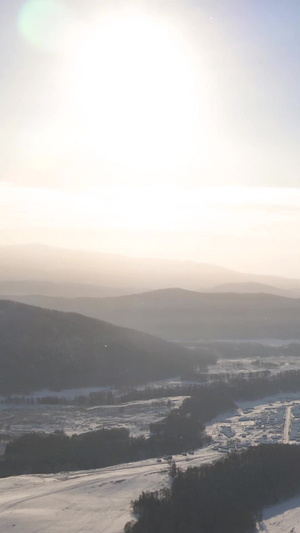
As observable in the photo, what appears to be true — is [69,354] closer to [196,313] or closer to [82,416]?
[82,416]

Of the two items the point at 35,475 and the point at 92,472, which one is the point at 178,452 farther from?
the point at 35,475

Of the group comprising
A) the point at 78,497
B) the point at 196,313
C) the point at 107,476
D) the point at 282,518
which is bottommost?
the point at 282,518

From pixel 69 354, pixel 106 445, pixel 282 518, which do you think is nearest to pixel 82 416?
pixel 106 445

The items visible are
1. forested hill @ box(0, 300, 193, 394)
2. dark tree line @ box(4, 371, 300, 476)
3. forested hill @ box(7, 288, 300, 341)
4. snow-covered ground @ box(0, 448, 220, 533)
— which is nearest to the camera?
snow-covered ground @ box(0, 448, 220, 533)

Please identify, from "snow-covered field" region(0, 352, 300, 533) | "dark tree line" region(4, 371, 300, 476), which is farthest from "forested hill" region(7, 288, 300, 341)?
"dark tree line" region(4, 371, 300, 476)

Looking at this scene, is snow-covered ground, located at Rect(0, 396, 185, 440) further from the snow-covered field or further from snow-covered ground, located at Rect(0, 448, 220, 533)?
snow-covered ground, located at Rect(0, 448, 220, 533)

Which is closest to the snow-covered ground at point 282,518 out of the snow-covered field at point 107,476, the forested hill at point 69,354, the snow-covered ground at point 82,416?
the snow-covered field at point 107,476
